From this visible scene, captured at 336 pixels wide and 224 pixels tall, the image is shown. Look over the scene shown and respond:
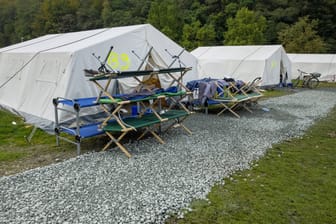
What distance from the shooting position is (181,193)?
3053mm

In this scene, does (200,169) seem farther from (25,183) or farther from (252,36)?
(252,36)

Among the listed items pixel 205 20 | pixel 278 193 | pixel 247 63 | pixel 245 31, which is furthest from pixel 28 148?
pixel 205 20

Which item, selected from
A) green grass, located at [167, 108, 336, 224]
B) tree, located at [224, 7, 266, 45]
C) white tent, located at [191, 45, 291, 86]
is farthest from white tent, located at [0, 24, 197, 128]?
tree, located at [224, 7, 266, 45]

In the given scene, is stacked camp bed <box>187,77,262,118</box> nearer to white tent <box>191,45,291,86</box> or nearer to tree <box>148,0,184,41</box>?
white tent <box>191,45,291,86</box>

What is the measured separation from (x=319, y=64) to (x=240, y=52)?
718 centimetres

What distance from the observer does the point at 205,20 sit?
1384 inches

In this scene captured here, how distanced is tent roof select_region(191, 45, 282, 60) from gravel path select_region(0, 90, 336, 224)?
8.26 m

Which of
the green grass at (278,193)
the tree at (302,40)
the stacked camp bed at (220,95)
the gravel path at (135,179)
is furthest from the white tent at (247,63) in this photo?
the tree at (302,40)

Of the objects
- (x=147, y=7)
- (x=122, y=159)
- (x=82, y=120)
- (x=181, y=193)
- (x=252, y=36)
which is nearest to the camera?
(x=181, y=193)

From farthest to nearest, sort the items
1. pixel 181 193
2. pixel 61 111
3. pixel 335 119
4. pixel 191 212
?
pixel 335 119 → pixel 61 111 → pixel 181 193 → pixel 191 212

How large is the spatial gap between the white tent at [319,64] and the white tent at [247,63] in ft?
15.0

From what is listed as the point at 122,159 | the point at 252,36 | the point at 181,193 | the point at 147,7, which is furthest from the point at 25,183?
the point at 147,7

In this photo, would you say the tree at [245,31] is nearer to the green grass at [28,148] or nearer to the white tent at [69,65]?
the white tent at [69,65]

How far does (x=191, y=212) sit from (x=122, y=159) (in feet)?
5.40
